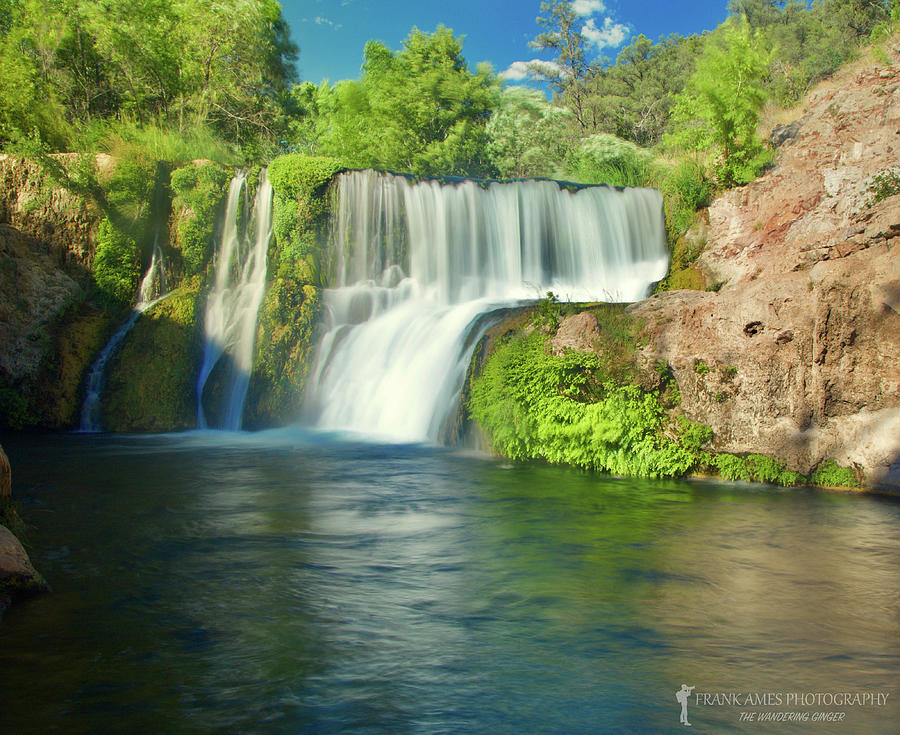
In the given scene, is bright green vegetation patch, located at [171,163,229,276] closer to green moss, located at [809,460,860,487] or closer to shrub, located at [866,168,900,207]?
shrub, located at [866,168,900,207]

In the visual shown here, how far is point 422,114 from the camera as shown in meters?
31.0

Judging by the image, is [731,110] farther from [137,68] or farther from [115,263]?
[137,68]

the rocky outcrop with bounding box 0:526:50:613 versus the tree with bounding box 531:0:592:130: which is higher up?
the tree with bounding box 531:0:592:130

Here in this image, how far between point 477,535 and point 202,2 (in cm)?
2691

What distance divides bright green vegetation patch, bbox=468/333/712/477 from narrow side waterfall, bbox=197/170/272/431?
699 centimetres

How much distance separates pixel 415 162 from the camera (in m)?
31.0

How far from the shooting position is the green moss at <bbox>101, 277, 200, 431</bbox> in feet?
55.3

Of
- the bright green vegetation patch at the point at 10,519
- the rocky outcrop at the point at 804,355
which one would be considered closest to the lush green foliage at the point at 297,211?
the rocky outcrop at the point at 804,355

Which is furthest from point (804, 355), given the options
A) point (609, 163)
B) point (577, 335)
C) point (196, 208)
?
point (609, 163)

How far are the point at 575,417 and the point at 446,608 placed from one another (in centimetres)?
555

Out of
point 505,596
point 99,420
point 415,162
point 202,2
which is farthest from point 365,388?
point 202,2

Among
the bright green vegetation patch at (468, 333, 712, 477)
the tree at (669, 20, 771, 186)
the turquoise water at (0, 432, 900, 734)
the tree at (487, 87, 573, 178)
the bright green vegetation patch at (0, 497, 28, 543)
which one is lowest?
the turquoise water at (0, 432, 900, 734)

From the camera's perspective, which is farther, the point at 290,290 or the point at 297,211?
the point at 297,211

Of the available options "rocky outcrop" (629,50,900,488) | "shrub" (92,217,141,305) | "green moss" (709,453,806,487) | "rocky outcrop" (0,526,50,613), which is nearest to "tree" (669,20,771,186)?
"rocky outcrop" (629,50,900,488)
